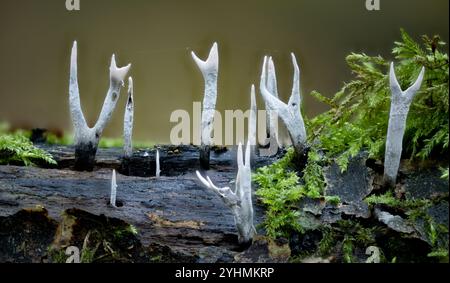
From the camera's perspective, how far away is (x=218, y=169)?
2.74 metres

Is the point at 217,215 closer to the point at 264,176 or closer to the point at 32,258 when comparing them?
the point at 264,176

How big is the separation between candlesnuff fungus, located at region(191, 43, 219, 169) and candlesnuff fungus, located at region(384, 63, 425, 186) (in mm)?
851

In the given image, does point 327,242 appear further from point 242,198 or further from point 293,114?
point 293,114

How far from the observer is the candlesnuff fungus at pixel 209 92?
261 centimetres

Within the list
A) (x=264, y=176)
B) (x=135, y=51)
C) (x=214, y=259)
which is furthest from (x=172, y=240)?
(x=135, y=51)

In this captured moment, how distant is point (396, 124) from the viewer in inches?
85.5

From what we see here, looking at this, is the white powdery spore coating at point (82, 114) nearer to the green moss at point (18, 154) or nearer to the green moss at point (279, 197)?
the green moss at point (18, 154)

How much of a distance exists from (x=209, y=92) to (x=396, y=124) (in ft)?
2.94

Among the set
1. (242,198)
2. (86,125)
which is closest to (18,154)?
(86,125)

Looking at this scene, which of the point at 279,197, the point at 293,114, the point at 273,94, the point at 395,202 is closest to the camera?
the point at 395,202

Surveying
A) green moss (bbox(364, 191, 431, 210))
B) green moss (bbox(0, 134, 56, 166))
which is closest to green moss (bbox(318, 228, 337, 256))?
green moss (bbox(364, 191, 431, 210))

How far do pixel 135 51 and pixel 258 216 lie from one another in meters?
2.22

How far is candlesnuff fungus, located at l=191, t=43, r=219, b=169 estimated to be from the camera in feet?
8.57

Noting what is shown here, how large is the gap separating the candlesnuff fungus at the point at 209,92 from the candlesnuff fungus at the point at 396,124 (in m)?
0.85
